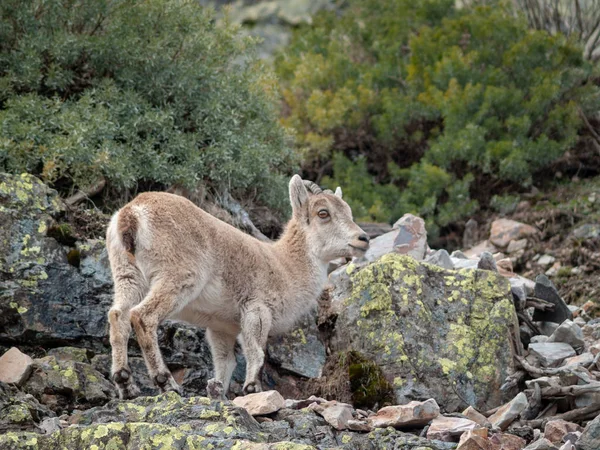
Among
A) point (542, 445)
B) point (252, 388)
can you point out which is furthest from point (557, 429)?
point (252, 388)

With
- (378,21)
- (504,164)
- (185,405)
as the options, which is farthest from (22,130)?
(378,21)

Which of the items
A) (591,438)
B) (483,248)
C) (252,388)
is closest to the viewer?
(591,438)

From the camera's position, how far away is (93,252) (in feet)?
34.3

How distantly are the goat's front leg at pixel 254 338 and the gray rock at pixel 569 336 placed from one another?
3.42 metres

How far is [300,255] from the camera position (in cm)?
1116

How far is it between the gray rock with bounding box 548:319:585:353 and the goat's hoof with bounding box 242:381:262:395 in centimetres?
366

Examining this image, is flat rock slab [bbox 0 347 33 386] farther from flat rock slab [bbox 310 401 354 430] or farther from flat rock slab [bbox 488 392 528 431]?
flat rock slab [bbox 488 392 528 431]

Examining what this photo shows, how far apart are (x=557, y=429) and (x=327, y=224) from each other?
3.92m

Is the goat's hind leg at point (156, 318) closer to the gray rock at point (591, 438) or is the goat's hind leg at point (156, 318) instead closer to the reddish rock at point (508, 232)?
the gray rock at point (591, 438)

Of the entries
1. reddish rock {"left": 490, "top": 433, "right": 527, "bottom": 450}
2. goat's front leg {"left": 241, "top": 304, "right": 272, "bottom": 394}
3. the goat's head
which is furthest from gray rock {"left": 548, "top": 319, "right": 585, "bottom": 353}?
goat's front leg {"left": 241, "top": 304, "right": 272, "bottom": 394}

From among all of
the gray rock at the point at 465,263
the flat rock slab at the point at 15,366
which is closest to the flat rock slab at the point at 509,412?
the gray rock at the point at 465,263

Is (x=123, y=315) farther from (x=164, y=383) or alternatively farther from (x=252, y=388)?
(x=252, y=388)

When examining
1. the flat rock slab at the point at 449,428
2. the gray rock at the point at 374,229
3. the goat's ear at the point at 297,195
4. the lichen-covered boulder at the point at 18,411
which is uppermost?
the goat's ear at the point at 297,195

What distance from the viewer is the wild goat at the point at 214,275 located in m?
8.96
